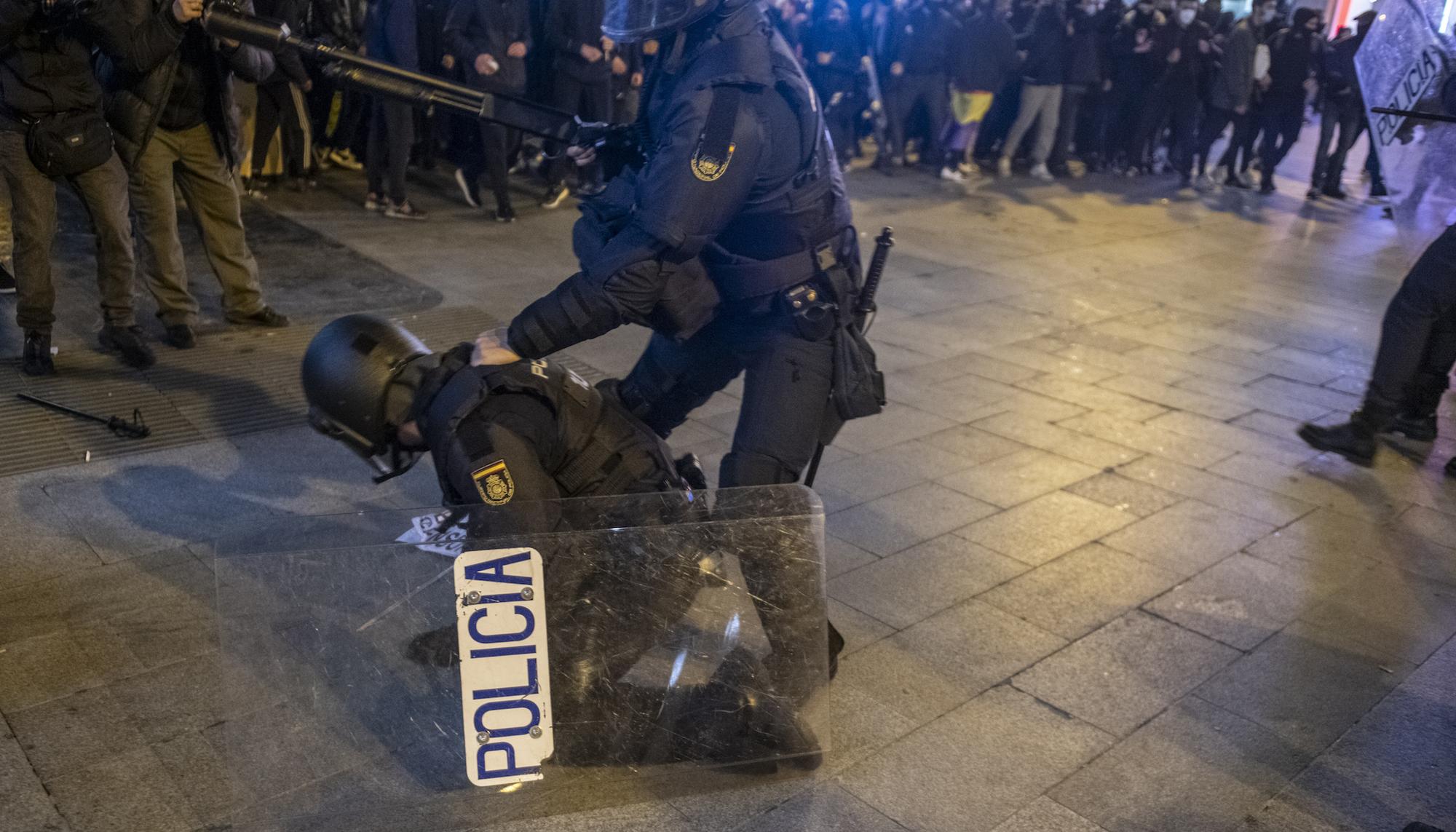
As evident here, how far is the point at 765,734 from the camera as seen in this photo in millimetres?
2854

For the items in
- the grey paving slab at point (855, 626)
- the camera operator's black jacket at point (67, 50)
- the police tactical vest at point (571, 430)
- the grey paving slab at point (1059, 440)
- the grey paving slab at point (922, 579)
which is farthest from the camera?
the grey paving slab at point (1059, 440)

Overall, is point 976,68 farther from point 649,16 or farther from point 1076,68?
point 649,16

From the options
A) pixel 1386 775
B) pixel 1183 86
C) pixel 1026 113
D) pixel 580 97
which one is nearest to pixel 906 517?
pixel 1386 775

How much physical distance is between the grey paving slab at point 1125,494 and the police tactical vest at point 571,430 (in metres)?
2.32

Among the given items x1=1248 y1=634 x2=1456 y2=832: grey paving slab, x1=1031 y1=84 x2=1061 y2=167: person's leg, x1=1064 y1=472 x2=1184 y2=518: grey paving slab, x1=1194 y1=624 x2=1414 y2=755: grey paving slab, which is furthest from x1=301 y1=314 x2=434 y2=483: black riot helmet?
x1=1031 y1=84 x2=1061 y2=167: person's leg

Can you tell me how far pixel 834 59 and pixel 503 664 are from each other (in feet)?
33.6

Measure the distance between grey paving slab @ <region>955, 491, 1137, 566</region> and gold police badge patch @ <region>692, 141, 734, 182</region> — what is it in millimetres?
1994

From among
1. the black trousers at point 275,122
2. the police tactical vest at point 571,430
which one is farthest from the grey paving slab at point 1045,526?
the black trousers at point 275,122

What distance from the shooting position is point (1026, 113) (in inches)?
528

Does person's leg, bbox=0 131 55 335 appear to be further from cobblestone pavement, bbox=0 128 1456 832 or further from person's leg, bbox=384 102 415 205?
person's leg, bbox=384 102 415 205

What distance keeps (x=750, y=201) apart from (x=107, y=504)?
7.93ft

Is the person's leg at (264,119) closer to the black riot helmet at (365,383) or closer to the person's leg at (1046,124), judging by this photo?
the black riot helmet at (365,383)

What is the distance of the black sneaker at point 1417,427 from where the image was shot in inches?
232

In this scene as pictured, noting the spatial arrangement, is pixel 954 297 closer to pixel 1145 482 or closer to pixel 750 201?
pixel 1145 482
